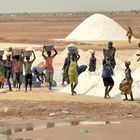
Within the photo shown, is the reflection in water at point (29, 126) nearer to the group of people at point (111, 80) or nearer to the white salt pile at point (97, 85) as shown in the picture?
the group of people at point (111, 80)

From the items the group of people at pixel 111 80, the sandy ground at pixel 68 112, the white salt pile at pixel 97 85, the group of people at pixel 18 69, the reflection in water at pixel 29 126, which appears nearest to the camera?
the sandy ground at pixel 68 112

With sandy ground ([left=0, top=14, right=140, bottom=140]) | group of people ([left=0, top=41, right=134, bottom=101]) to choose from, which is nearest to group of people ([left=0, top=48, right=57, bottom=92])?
group of people ([left=0, top=41, right=134, bottom=101])

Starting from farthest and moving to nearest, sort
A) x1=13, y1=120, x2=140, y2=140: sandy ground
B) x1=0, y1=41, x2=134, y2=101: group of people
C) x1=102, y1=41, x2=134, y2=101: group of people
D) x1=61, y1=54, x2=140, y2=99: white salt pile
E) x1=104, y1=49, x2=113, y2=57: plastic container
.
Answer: x1=104, y1=49, x2=113, y2=57: plastic container, x1=61, y1=54, x2=140, y2=99: white salt pile, x1=0, y1=41, x2=134, y2=101: group of people, x1=102, y1=41, x2=134, y2=101: group of people, x1=13, y1=120, x2=140, y2=140: sandy ground

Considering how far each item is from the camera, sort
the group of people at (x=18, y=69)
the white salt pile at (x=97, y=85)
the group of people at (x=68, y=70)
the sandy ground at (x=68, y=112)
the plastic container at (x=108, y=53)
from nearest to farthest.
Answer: the sandy ground at (x=68, y=112) → the group of people at (x=68, y=70) → the white salt pile at (x=97, y=85) → the plastic container at (x=108, y=53) → the group of people at (x=18, y=69)

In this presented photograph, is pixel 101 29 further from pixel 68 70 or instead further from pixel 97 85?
pixel 97 85

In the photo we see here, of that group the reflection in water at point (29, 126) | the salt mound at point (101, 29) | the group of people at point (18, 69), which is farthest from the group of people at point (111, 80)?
the salt mound at point (101, 29)

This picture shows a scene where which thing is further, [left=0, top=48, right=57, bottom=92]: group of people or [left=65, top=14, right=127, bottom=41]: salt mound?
[left=65, top=14, right=127, bottom=41]: salt mound

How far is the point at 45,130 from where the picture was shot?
12.4 meters

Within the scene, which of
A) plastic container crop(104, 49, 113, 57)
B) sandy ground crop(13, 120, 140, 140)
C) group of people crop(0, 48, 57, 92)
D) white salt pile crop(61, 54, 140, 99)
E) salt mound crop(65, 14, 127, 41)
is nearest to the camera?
sandy ground crop(13, 120, 140, 140)

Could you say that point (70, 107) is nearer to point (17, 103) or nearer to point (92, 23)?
point (17, 103)

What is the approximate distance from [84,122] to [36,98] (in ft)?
12.3

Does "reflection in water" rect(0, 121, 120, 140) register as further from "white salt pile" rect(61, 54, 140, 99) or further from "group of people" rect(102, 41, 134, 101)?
"white salt pile" rect(61, 54, 140, 99)

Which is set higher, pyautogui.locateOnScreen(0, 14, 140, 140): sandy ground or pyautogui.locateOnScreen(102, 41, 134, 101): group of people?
pyautogui.locateOnScreen(102, 41, 134, 101): group of people

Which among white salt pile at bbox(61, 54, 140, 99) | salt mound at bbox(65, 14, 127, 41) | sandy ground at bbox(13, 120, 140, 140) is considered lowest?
sandy ground at bbox(13, 120, 140, 140)
